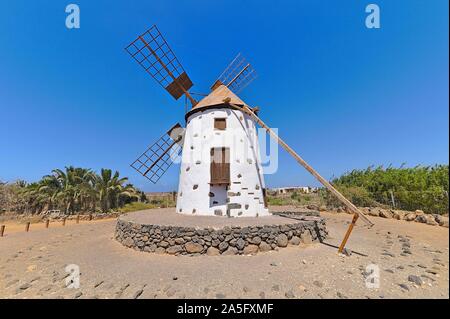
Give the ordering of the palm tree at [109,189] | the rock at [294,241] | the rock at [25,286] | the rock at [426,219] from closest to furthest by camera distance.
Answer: the rock at [25,286], the rock at [294,241], the rock at [426,219], the palm tree at [109,189]

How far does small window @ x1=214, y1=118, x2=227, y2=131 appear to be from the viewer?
10.8 meters

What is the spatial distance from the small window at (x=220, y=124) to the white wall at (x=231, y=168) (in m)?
0.17

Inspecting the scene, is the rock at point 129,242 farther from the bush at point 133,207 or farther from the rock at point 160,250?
the bush at point 133,207

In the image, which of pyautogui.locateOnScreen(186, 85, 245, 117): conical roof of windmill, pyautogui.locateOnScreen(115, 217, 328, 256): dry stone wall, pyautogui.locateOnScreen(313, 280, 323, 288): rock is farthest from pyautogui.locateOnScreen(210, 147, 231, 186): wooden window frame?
pyautogui.locateOnScreen(313, 280, 323, 288): rock

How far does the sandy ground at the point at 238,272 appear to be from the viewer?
424 centimetres

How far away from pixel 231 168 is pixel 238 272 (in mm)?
5504

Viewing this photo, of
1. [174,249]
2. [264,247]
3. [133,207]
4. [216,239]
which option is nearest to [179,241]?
[174,249]

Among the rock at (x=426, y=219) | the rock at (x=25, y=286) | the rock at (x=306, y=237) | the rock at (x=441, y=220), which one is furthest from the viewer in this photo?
the rock at (x=426, y=219)

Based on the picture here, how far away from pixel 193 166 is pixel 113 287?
22.2ft

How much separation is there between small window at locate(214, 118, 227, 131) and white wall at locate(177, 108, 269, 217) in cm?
17

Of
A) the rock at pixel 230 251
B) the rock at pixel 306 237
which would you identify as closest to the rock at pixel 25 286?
the rock at pixel 230 251

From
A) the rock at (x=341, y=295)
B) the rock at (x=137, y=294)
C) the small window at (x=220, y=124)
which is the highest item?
the small window at (x=220, y=124)

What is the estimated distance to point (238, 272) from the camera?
207 inches

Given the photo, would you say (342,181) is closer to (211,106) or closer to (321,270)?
(211,106)
